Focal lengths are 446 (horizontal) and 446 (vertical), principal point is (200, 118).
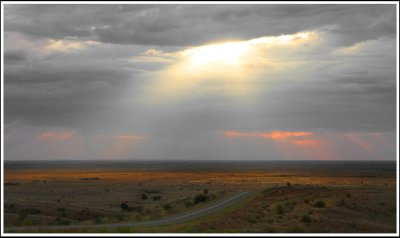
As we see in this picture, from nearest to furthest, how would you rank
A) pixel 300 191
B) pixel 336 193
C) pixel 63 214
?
pixel 63 214
pixel 336 193
pixel 300 191

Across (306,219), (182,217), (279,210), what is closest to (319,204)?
(279,210)

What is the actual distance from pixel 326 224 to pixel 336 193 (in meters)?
22.3

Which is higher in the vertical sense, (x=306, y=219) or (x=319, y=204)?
(x=319, y=204)

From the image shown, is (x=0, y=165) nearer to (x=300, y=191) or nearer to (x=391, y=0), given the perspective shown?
(x=391, y=0)

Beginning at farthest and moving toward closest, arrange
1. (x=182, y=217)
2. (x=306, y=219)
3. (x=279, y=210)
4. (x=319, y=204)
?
(x=319, y=204), (x=279, y=210), (x=182, y=217), (x=306, y=219)

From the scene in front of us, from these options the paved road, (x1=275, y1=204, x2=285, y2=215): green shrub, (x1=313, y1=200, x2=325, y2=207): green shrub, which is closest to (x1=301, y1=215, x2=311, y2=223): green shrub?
(x1=275, y1=204, x2=285, y2=215): green shrub

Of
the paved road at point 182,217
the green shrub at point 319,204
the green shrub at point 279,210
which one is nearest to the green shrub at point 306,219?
the green shrub at point 279,210

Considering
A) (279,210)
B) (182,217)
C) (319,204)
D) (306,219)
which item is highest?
(319,204)

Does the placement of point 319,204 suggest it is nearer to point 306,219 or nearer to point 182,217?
point 306,219

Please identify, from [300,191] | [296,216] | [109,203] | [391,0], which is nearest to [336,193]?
[300,191]

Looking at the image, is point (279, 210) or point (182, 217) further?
point (279, 210)

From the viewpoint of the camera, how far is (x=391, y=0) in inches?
989

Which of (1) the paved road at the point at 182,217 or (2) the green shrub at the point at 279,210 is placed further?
(2) the green shrub at the point at 279,210

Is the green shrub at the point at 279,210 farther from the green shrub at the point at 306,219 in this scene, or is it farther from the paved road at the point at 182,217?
the paved road at the point at 182,217
